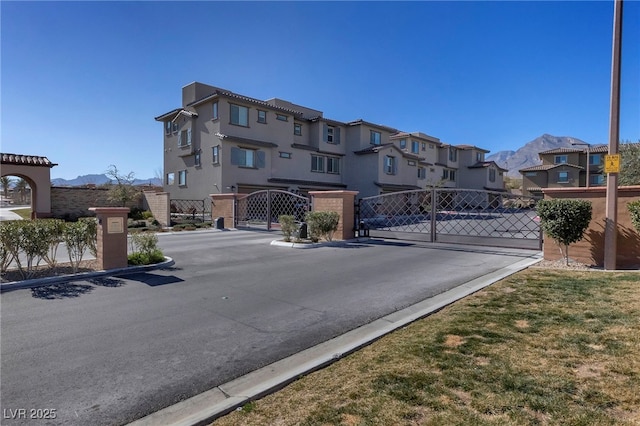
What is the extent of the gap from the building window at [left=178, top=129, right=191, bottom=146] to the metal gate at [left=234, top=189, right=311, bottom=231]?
11.5m

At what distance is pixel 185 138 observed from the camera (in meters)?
32.6

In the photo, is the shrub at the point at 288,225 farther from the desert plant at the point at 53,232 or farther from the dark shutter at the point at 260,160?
the dark shutter at the point at 260,160

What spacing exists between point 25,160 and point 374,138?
3024 cm

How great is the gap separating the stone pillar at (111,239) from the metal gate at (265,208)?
486 inches

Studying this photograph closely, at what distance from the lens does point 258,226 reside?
2281cm

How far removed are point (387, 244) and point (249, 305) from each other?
9576 millimetres

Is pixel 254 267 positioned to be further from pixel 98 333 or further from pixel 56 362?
pixel 56 362

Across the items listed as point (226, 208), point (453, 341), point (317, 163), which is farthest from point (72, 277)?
point (317, 163)

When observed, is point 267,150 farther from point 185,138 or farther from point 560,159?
point 560,159

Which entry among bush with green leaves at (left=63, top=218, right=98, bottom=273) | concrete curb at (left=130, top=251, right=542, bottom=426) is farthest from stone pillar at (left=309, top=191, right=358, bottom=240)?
concrete curb at (left=130, top=251, right=542, bottom=426)

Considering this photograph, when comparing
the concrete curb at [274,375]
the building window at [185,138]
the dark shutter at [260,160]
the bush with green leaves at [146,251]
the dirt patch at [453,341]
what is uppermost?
the building window at [185,138]

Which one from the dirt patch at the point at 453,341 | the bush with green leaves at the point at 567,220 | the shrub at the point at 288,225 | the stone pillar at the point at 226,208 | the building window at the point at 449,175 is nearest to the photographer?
the dirt patch at the point at 453,341

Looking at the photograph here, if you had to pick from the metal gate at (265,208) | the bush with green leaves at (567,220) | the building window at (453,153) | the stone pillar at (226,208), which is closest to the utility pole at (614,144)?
the bush with green leaves at (567,220)

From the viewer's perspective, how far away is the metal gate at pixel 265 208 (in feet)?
72.2
